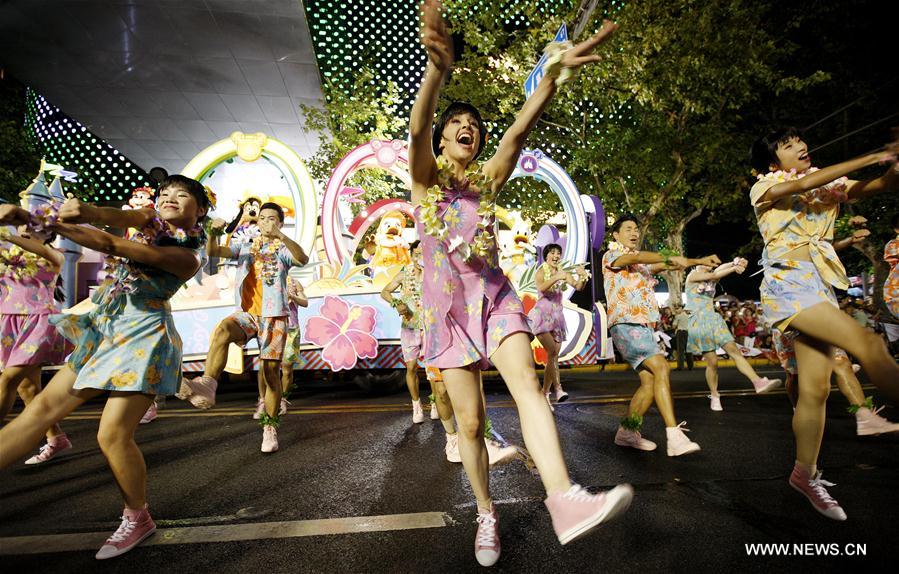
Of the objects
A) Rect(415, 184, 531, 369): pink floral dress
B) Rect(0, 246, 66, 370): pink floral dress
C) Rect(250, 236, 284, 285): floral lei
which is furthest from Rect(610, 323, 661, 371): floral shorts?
Rect(0, 246, 66, 370): pink floral dress

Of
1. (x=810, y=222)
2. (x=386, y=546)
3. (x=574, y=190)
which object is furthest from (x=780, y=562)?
(x=574, y=190)

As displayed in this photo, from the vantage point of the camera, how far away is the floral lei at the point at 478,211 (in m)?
2.21

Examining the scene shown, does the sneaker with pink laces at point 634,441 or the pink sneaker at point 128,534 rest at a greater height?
the pink sneaker at point 128,534

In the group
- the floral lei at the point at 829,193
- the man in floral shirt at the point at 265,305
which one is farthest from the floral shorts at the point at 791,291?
the man in floral shirt at the point at 265,305

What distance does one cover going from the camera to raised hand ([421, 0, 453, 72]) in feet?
6.14

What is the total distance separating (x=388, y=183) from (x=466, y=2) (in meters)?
5.79

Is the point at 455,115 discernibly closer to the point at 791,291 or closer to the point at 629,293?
the point at 791,291

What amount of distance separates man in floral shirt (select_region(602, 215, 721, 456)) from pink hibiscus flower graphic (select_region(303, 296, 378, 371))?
4.71 meters

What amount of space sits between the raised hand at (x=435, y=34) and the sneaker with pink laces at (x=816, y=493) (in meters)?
2.90

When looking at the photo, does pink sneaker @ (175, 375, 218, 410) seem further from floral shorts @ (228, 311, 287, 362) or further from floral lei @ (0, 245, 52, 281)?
floral lei @ (0, 245, 52, 281)

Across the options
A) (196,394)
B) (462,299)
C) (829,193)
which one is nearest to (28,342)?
(196,394)

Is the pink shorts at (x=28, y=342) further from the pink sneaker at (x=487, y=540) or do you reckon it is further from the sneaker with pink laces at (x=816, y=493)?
the sneaker with pink laces at (x=816, y=493)

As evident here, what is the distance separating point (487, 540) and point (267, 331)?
3.38 m

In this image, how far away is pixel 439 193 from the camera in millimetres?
2211
